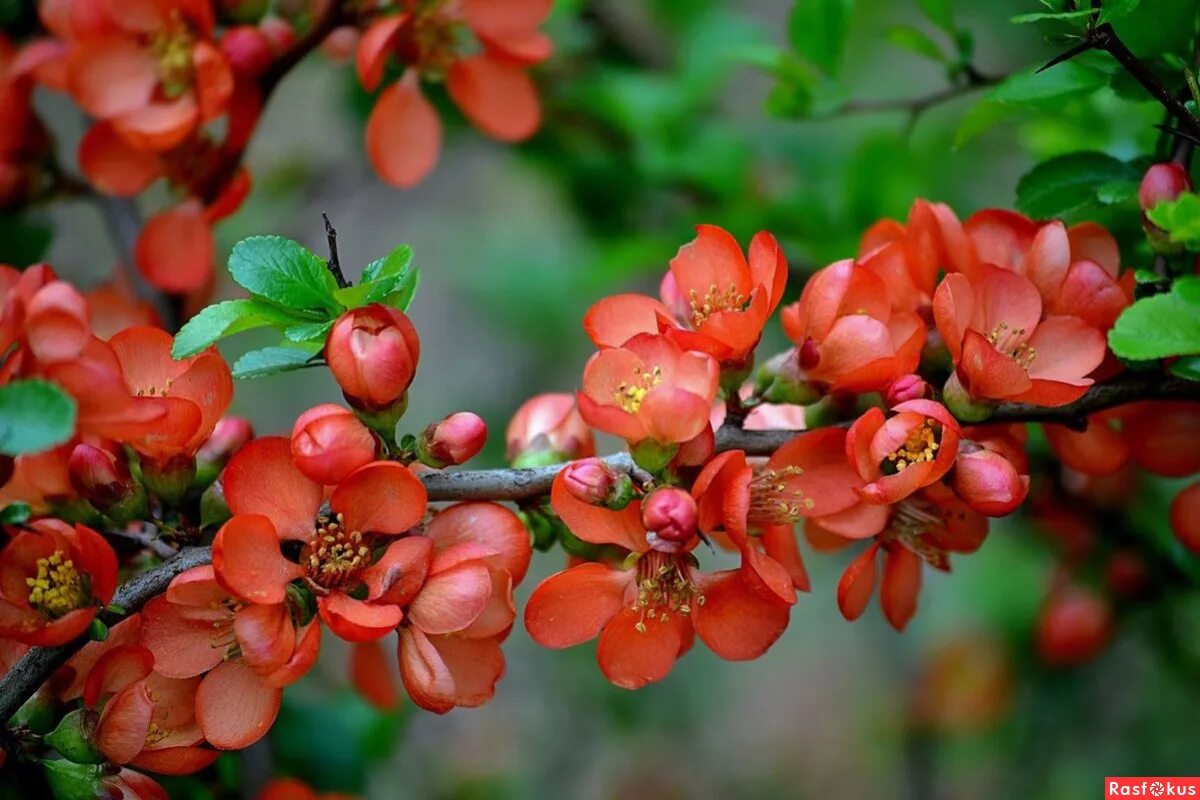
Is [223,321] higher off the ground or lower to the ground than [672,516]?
higher

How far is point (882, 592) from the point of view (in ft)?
3.04

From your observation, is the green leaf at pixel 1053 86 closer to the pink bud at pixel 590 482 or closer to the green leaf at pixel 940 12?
the green leaf at pixel 940 12

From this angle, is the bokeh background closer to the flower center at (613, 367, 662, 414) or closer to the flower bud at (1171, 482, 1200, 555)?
the flower bud at (1171, 482, 1200, 555)

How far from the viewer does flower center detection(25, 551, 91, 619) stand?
0.79 m

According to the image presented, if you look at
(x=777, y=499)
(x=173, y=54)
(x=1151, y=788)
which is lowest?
(x=1151, y=788)

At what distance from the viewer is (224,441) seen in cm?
91

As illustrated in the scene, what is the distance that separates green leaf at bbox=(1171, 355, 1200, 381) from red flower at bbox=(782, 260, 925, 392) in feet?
0.59

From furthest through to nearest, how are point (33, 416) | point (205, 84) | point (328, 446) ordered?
point (205, 84) → point (328, 446) → point (33, 416)

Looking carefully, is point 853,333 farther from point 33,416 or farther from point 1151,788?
point 1151,788

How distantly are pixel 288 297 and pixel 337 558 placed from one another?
0.61 feet

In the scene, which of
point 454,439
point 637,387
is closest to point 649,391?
point 637,387

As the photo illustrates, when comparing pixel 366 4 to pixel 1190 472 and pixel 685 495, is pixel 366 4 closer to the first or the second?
pixel 685 495

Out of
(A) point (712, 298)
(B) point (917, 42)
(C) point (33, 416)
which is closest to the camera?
(C) point (33, 416)

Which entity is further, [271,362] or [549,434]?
[549,434]
